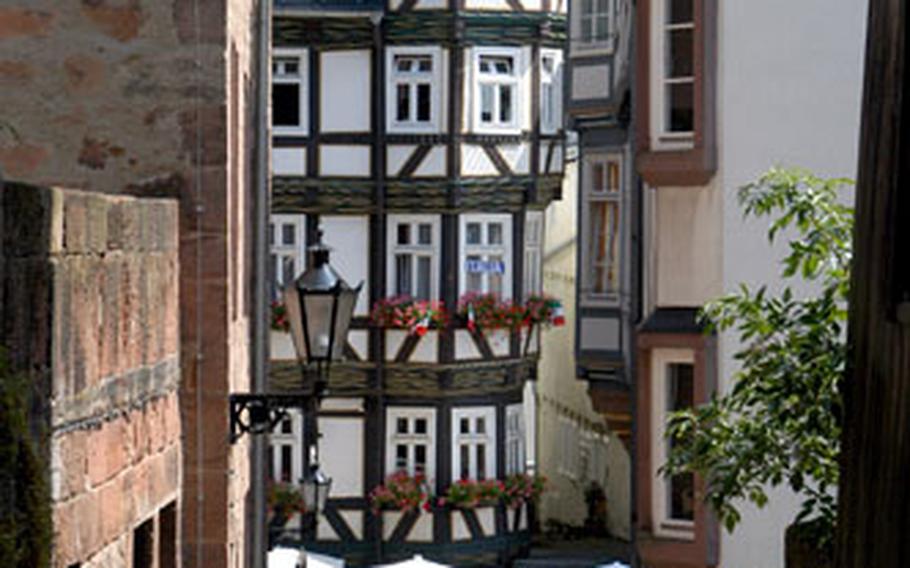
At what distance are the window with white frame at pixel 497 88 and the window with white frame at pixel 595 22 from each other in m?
6.85

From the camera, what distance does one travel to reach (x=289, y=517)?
96.0 feet

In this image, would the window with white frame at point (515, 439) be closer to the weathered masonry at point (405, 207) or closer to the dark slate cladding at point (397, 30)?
the weathered masonry at point (405, 207)

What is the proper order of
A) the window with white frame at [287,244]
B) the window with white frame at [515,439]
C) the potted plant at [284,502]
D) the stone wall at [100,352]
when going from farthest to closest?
the window with white frame at [515,439], the window with white frame at [287,244], the potted plant at [284,502], the stone wall at [100,352]

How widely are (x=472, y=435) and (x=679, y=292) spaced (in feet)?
54.6

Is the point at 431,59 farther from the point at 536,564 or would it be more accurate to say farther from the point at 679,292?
the point at 679,292

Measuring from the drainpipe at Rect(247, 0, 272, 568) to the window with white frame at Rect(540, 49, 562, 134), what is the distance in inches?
753

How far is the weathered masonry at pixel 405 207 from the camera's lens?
3016 centimetres

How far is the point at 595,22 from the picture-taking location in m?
23.2

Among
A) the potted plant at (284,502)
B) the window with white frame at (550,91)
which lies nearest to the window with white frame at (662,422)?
the potted plant at (284,502)

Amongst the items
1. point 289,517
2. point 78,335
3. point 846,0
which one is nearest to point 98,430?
point 78,335

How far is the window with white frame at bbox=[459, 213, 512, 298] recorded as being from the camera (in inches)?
1207

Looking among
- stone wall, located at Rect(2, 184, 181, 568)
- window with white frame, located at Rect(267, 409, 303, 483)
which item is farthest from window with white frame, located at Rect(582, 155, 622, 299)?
stone wall, located at Rect(2, 184, 181, 568)

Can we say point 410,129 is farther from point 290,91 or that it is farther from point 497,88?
point 290,91

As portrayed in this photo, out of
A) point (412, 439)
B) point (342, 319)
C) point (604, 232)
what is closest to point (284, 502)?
point (412, 439)
